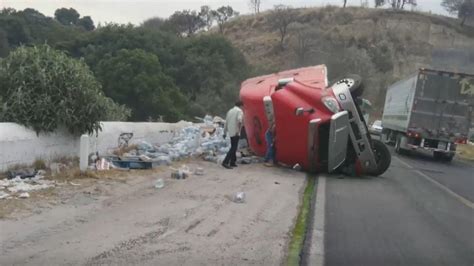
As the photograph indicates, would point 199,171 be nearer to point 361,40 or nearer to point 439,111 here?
point 439,111

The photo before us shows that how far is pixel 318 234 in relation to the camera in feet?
27.5

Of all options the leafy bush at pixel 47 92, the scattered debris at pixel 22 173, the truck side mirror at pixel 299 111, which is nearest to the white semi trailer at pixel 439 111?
the truck side mirror at pixel 299 111

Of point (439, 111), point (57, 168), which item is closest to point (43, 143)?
point (57, 168)

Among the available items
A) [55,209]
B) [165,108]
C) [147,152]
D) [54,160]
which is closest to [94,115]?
[54,160]

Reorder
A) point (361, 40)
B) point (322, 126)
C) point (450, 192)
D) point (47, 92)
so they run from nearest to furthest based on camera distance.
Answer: point (47, 92), point (450, 192), point (322, 126), point (361, 40)

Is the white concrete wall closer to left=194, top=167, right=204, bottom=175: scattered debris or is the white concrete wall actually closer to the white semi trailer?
left=194, top=167, right=204, bottom=175: scattered debris

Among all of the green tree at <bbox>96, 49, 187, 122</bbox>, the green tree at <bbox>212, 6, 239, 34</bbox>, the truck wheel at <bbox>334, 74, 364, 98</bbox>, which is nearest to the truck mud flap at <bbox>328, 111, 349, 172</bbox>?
the truck wheel at <bbox>334, 74, 364, 98</bbox>

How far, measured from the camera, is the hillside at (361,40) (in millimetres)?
76125

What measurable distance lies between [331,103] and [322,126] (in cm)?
60

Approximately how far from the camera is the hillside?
250 feet

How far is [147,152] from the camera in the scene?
636 inches

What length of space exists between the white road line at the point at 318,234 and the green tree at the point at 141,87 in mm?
35727

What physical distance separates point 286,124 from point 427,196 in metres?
4.12

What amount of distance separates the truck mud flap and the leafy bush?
211 inches
